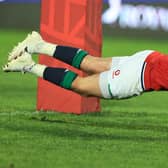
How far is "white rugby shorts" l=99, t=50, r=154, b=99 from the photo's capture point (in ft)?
18.5

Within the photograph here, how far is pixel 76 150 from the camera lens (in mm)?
5230

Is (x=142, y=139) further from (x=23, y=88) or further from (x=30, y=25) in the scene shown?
(x=30, y=25)

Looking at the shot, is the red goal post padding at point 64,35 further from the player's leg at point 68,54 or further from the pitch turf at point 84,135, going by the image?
the player's leg at point 68,54

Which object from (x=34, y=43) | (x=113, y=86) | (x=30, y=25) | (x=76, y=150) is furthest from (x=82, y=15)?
(x=30, y=25)

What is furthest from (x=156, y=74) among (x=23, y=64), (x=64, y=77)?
(x=23, y=64)

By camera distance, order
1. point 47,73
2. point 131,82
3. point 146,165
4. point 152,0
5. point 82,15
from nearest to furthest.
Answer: point 146,165
point 131,82
point 47,73
point 82,15
point 152,0

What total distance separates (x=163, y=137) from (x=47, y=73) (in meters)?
1.04

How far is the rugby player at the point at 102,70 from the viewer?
5621mm

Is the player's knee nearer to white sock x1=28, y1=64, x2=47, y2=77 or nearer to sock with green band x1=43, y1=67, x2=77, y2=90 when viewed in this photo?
sock with green band x1=43, y1=67, x2=77, y2=90

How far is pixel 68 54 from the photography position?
6.08 m

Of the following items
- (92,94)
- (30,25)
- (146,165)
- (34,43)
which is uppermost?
(30,25)

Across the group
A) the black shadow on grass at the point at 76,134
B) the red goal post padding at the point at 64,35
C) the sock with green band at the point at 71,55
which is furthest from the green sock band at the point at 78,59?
the red goal post padding at the point at 64,35

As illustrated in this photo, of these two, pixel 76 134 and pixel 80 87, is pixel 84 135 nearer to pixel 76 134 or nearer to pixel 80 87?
pixel 76 134

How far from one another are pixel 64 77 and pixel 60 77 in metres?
0.03
